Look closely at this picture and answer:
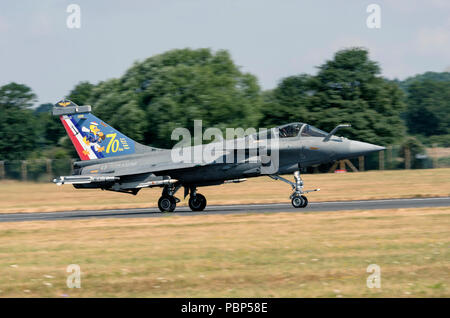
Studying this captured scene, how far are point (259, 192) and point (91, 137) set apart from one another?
11257 mm

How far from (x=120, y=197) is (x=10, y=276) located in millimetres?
22096

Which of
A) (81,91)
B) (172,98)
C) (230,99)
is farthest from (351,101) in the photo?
(81,91)

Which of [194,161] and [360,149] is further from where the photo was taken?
[194,161]

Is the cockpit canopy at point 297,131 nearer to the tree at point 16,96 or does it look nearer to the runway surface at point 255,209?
the runway surface at point 255,209

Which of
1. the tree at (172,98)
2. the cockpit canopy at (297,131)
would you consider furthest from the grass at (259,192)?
the tree at (172,98)

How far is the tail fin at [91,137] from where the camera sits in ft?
75.1

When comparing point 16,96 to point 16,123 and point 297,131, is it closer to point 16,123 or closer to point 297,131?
point 16,123

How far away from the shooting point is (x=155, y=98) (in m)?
51.7

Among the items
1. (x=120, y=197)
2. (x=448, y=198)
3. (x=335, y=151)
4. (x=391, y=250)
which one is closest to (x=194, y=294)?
(x=391, y=250)

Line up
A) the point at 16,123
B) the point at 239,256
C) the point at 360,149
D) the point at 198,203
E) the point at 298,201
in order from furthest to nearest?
the point at 16,123 → the point at 198,203 → the point at 298,201 → the point at 360,149 → the point at 239,256

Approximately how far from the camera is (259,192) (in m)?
31.5

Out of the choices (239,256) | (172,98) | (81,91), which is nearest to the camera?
(239,256)

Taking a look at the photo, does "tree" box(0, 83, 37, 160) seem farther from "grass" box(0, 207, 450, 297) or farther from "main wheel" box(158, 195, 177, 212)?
"grass" box(0, 207, 450, 297)
